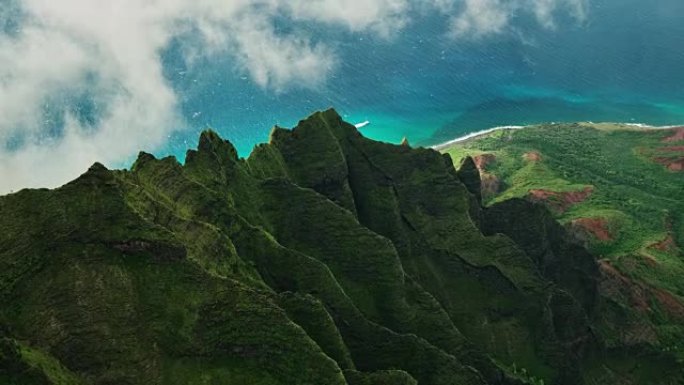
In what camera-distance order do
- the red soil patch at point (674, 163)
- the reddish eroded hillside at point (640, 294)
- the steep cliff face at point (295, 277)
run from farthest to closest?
the red soil patch at point (674, 163) → the reddish eroded hillside at point (640, 294) → the steep cliff face at point (295, 277)

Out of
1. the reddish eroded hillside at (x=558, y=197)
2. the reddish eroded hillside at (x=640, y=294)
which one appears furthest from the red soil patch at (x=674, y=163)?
the reddish eroded hillside at (x=640, y=294)

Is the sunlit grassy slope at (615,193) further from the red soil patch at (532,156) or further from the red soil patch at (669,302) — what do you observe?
the red soil patch at (669,302)

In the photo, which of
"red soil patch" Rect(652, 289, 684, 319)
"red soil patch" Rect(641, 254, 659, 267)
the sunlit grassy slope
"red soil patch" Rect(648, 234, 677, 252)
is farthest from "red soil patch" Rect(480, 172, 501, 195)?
"red soil patch" Rect(652, 289, 684, 319)

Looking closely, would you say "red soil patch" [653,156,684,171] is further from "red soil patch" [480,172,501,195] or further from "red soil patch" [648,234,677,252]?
"red soil patch" [480,172,501,195]

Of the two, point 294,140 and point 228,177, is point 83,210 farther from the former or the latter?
point 294,140

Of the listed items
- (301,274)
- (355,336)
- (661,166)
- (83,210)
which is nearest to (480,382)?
(355,336)

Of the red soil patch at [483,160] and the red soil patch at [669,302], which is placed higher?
the red soil patch at [483,160]

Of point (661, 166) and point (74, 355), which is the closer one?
point (74, 355)
